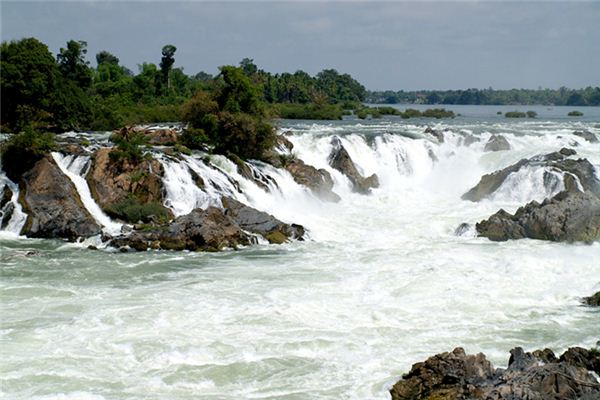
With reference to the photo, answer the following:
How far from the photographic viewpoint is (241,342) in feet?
41.0

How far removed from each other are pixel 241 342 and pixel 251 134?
1694 cm

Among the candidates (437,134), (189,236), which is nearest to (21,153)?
(189,236)

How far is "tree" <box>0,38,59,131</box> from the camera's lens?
31763 millimetres

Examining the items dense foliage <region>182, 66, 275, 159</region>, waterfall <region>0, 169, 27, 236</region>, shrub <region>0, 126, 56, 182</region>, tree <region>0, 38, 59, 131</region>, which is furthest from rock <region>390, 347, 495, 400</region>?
tree <region>0, 38, 59, 131</region>

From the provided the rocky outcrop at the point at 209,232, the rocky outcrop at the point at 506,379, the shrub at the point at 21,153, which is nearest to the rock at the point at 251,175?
the rocky outcrop at the point at 209,232

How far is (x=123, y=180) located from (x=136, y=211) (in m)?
1.94

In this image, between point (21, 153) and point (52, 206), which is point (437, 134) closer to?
point (21, 153)

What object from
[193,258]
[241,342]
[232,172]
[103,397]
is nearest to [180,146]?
[232,172]

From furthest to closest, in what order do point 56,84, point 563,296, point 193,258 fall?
point 56,84 < point 193,258 < point 563,296

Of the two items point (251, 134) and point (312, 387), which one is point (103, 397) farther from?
point (251, 134)

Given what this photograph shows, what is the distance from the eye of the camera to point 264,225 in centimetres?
2172

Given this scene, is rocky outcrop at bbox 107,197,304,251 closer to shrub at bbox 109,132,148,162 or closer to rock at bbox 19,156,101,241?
rock at bbox 19,156,101,241

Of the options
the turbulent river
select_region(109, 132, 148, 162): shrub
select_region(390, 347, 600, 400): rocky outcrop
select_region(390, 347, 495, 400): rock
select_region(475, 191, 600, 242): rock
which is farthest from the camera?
select_region(109, 132, 148, 162): shrub

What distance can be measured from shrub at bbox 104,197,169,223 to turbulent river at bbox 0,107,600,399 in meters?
0.38
